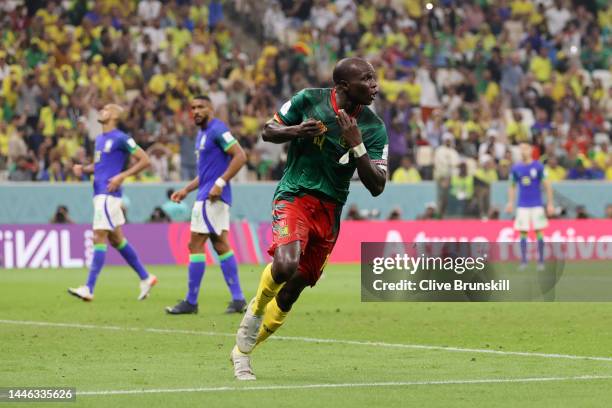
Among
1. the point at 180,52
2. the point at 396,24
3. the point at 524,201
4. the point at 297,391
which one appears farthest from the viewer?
the point at 396,24

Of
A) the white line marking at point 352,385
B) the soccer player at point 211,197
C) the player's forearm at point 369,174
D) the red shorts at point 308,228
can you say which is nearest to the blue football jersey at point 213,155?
the soccer player at point 211,197

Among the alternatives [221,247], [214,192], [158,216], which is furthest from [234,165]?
[158,216]

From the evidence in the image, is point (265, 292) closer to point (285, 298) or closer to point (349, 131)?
point (285, 298)

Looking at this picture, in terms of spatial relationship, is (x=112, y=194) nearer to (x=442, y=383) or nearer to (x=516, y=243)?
(x=442, y=383)

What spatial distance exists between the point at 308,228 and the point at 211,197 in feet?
19.1

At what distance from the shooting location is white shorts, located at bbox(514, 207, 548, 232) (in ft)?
77.3

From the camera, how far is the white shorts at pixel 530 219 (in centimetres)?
2356

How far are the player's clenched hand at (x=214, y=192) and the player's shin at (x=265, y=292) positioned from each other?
5759 mm

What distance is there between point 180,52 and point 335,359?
20.9 metres

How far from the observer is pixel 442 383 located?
8.80m

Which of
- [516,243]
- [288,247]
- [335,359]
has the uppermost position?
[288,247]

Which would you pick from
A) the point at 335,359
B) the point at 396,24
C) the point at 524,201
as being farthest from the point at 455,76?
the point at 335,359

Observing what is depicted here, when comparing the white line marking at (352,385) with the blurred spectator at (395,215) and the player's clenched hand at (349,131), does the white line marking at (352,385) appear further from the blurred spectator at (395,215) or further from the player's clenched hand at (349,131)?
the blurred spectator at (395,215)

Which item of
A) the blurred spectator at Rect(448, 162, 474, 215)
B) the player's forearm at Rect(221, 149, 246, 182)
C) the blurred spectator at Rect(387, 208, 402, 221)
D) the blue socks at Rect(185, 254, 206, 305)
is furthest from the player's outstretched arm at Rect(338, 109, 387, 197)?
the blurred spectator at Rect(448, 162, 474, 215)
